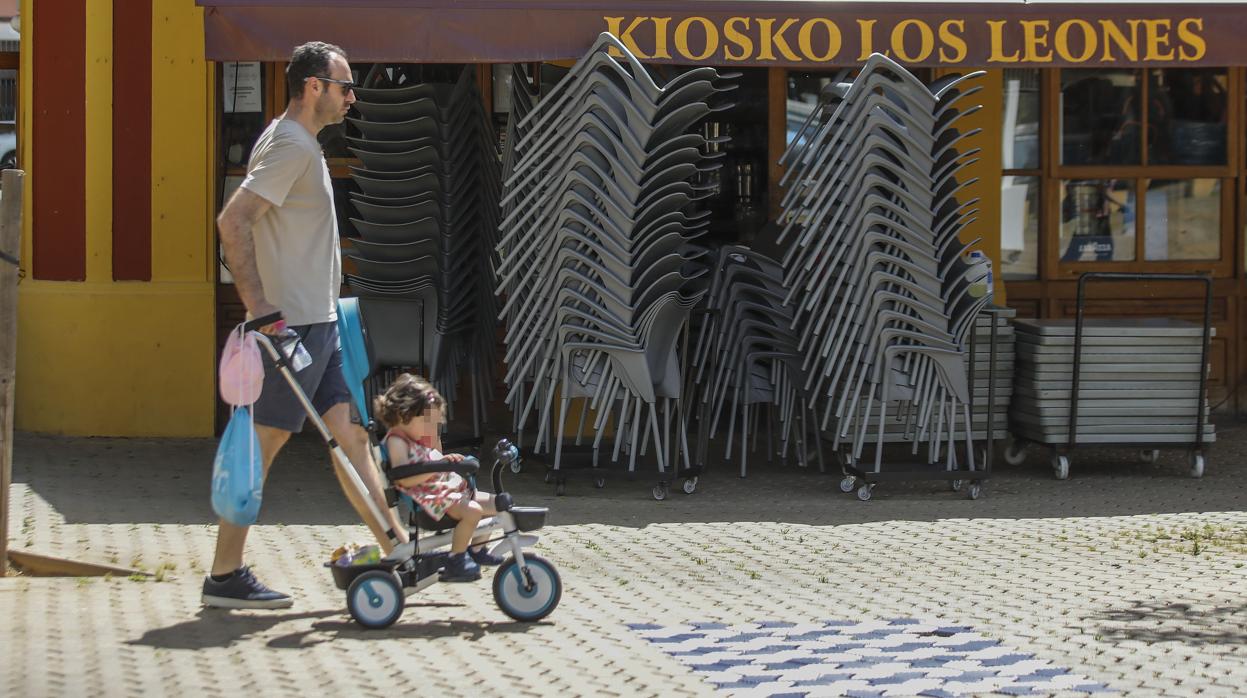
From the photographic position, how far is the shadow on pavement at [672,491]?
7730 millimetres

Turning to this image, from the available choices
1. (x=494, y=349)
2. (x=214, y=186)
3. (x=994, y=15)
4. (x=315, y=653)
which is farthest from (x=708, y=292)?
(x=315, y=653)

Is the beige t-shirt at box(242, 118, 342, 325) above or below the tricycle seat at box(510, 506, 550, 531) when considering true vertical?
above

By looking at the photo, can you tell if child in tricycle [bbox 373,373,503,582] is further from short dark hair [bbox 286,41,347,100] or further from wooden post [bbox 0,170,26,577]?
wooden post [bbox 0,170,26,577]

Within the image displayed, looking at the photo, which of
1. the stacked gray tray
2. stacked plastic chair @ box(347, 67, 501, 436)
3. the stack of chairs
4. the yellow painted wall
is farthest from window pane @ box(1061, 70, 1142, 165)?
the yellow painted wall

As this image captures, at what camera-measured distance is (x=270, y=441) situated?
5617mm

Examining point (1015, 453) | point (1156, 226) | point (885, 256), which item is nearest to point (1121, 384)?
point (1015, 453)

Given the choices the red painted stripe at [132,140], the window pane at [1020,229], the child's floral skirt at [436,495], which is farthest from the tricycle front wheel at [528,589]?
the window pane at [1020,229]

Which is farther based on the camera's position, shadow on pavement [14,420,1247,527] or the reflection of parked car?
the reflection of parked car

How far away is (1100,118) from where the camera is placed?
425 inches

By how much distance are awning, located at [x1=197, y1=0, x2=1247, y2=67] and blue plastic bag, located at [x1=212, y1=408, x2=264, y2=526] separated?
269cm

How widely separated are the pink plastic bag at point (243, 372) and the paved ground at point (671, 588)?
2.48ft

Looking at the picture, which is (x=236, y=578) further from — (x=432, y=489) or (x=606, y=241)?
(x=606, y=241)

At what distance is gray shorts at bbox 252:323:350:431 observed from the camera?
5.53m

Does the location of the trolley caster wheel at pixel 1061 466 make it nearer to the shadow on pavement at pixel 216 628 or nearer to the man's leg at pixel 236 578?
the shadow on pavement at pixel 216 628
